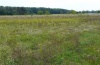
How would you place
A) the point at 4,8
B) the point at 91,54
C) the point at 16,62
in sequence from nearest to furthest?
1. the point at 16,62
2. the point at 91,54
3. the point at 4,8

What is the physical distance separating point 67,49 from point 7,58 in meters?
3.28

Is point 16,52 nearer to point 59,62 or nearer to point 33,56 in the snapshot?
point 33,56

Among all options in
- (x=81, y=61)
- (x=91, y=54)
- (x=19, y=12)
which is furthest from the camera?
(x=19, y=12)

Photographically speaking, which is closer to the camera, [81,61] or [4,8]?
[81,61]

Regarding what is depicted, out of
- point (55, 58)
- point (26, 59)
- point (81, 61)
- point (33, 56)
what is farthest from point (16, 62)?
point (81, 61)

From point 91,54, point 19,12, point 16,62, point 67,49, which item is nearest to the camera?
point 16,62

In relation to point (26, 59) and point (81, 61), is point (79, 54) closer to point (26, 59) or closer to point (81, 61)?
point (81, 61)

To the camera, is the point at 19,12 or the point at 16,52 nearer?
the point at 16,52

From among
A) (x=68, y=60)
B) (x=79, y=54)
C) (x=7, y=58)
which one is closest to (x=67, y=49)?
(x=79, y=54)

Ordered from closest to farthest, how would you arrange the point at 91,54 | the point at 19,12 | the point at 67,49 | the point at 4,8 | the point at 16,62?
the point at 16,62, the point at 91,54, the point at 67,49, the point at 4,8, the point at 19,12

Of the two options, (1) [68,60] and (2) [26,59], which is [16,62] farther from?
(1) [68,60]

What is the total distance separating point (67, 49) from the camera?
989 centimetres

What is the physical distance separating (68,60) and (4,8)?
6832 centimetres

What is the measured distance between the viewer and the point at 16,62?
7.29m
